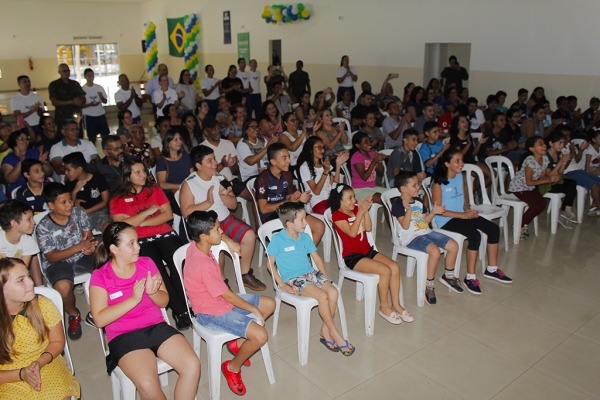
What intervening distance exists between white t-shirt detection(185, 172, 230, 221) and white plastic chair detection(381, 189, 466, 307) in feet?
4.22

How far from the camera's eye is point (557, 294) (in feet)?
12.4

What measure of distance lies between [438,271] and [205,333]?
92.1 inches

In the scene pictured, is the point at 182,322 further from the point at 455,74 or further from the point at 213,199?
the point at 455,74

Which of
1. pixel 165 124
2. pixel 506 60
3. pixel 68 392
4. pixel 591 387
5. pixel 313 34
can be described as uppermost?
pixel 313 34

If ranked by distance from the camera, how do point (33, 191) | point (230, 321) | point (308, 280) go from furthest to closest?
point (33, 191)
point (308, 280)
point (230, 321)

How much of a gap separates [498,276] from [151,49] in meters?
17.7

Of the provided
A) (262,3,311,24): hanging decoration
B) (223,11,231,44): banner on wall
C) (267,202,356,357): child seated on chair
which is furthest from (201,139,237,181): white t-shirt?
(223,11,231,44): banner on wall

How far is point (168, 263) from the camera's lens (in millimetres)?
3434

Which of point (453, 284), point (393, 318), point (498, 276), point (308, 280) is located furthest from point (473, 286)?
point (308, 280)

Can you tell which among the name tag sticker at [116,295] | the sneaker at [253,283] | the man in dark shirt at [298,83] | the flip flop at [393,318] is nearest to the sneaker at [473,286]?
the flip flop at [393,318]

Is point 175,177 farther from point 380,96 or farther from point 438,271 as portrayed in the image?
point 380,96

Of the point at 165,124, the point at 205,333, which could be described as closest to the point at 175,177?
the point at 165,124

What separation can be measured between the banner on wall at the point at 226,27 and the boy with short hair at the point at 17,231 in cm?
1260

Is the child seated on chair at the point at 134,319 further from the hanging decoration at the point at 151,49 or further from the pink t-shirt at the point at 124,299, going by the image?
the hanging decoration at the point at 151,49
